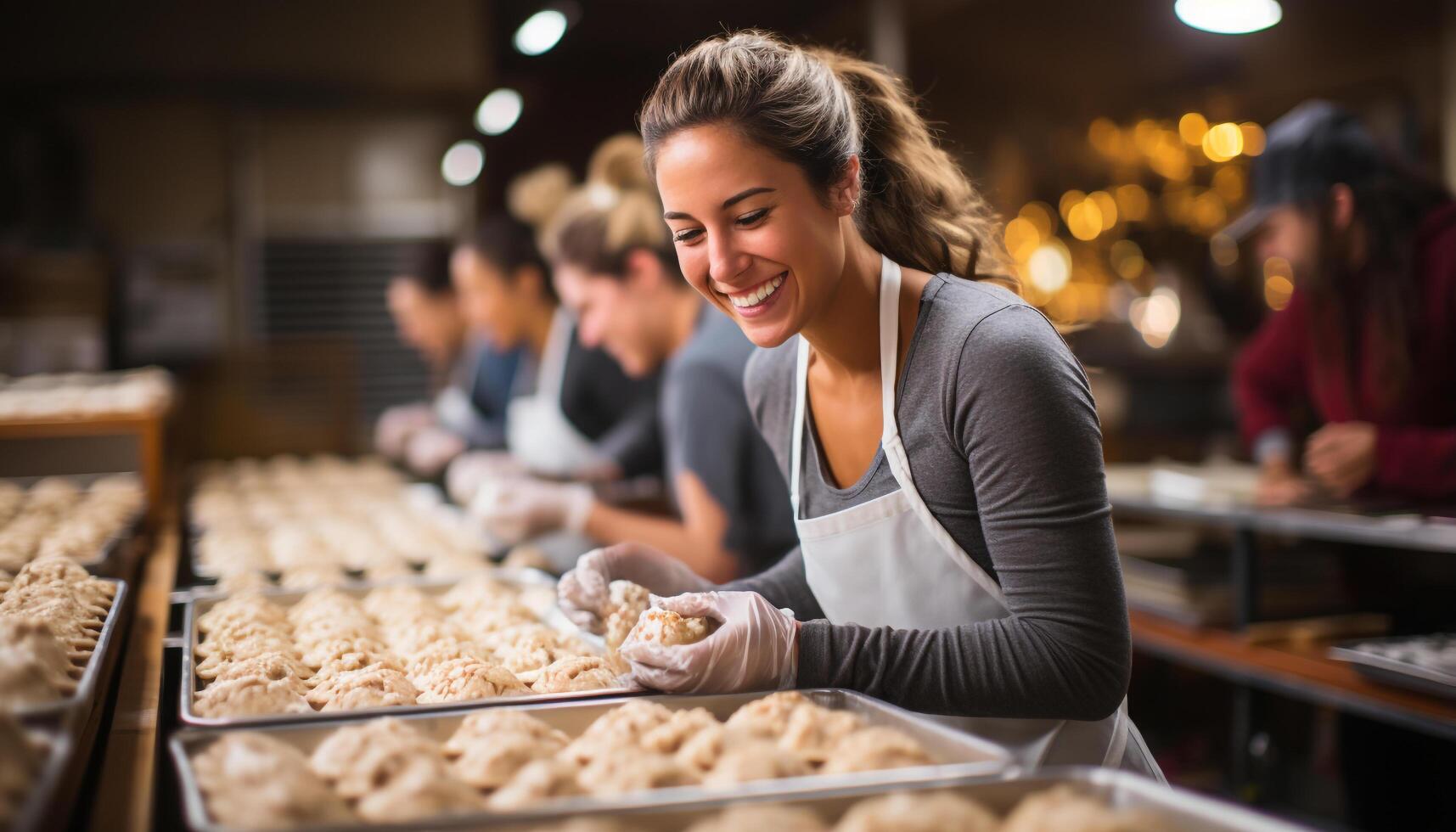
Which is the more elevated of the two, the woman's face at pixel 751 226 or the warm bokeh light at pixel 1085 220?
the warm bokeh light at pixel 1085 220

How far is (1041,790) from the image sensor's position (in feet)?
3.53

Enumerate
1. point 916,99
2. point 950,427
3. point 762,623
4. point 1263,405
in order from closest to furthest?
point 762,623, point 950,427, point 916,99, point 1263,405

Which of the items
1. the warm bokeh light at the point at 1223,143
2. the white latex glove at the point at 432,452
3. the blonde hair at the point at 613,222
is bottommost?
the white latex glove at the point at 432,452

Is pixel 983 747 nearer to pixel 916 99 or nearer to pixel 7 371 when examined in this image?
pixel 916 99

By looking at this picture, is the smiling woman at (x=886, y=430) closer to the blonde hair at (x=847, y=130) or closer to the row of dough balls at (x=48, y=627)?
the blonde hair at (x=847, y=130)

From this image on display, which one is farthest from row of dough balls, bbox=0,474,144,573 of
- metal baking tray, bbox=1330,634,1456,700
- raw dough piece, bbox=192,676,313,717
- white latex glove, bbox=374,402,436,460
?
metal baking tray, bbox=1330,634,1456,700

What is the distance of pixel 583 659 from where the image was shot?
1591 millimetres

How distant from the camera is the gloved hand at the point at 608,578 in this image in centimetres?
175

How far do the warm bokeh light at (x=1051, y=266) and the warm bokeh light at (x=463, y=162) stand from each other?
3651mm

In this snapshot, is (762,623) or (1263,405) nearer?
(762,623)

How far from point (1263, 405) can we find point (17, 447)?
4.18 m

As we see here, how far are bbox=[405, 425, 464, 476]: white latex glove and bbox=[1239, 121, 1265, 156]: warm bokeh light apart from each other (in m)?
4.53

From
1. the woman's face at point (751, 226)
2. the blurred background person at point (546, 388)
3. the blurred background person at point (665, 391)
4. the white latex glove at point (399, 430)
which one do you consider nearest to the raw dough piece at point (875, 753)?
A: the woman's face at point (751, 226)

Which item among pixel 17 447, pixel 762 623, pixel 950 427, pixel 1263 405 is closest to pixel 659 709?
pixel 762 623
